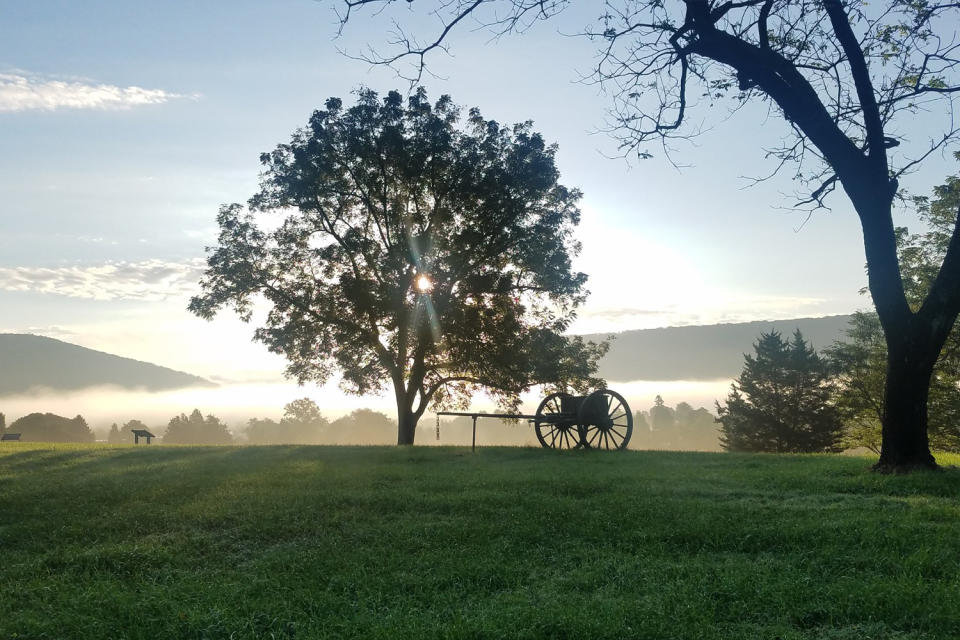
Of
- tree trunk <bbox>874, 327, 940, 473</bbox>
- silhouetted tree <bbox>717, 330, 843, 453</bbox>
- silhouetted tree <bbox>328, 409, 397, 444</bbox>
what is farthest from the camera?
silhouetted tree <bbox>328, 409, 397, 444</bbox>

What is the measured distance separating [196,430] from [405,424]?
94863 millimetres

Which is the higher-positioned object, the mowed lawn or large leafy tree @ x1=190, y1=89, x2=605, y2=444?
large leafy tree @ x1=190, y1=89, x2=605, y2=444

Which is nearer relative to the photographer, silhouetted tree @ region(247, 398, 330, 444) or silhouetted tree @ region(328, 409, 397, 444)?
silhouetted tree @ region(247, 398, 330, 444)

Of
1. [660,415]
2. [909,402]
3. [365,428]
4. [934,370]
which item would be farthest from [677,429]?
[909,402]

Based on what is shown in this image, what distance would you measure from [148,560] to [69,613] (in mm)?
1486

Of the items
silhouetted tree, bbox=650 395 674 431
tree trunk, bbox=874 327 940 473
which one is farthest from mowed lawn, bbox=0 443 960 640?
silhouetted tree, bbox=650 395 674 431

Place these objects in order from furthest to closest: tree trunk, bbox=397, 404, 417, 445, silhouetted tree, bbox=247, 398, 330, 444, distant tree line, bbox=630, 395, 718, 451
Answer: distant tree line, bbox=630, 395, 718, 451, silhouetted tree, bbox=247, 398, 330, 444, tree trunk, bbox=397, 404, 417, 445

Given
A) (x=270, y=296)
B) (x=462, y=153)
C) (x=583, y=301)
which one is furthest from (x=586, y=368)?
(x=270, y=296)

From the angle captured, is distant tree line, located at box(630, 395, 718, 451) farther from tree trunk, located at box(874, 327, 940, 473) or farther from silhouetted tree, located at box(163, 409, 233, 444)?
tree trunk, located at box(874, 327, 940, 473)

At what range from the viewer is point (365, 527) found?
8617mm

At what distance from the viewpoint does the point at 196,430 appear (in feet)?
359

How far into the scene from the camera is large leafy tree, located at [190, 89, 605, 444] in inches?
969

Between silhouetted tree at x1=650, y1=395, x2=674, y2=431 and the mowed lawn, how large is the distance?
175 metres

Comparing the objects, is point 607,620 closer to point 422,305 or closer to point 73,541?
point 73,541
